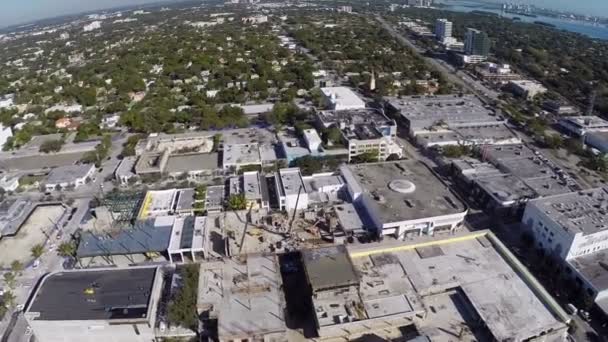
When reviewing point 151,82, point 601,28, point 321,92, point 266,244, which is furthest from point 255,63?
point 601,28

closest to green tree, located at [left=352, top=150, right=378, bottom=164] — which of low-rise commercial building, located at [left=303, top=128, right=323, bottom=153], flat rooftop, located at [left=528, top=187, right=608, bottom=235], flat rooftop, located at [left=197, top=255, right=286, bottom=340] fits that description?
low-rise commercial building, located at [left=303, top=128, right=323, bottom=153]

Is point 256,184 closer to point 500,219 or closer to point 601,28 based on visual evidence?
point 500,219

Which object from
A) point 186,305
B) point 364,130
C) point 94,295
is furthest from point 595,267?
point 94,295

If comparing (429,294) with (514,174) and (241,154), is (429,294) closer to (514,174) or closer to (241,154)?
(514,174)

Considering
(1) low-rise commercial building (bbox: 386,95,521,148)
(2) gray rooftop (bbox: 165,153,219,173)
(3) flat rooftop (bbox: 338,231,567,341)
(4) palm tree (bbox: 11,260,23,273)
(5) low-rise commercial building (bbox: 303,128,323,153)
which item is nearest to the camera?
(3) flat rooftop (bbox: 338,231,567,341)

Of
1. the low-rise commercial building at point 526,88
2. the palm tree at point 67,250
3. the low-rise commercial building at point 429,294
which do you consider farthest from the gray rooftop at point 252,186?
the low-rise commercial building at point 526,88

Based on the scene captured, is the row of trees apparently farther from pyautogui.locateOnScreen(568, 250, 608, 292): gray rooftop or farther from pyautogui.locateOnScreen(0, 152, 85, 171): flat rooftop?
pyautogui.locateOnScreen(0, 152, 85, 171): flat rooftop
